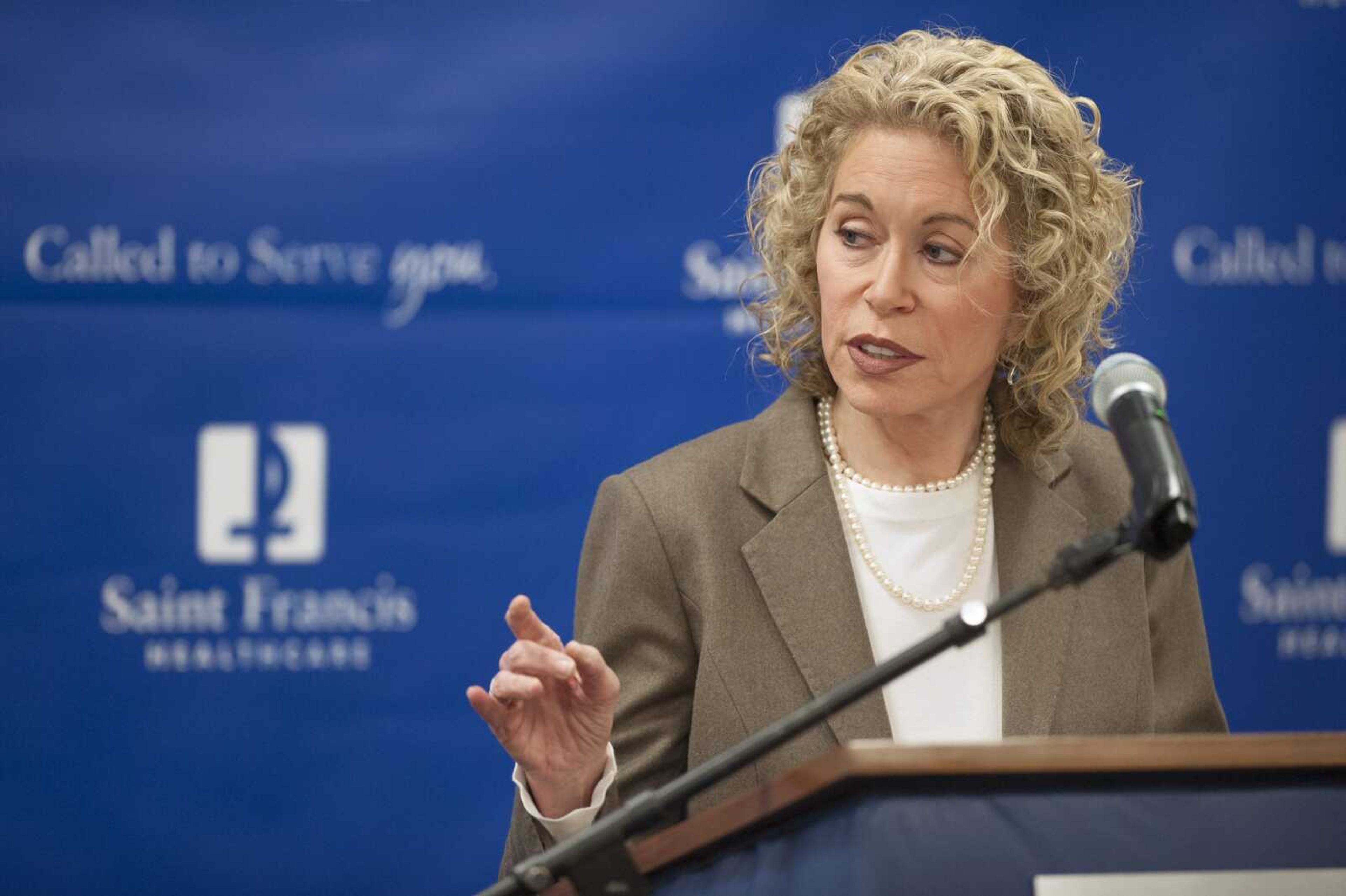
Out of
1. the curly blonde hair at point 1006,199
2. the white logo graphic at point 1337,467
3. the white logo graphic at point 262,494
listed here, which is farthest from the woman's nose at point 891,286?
the white logo graphic at point 1337,467

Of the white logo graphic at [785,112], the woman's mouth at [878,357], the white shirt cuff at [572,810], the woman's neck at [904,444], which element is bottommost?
the white shirt cuff at [572,810]

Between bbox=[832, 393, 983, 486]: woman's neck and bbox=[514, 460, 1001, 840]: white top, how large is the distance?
1.1 inches

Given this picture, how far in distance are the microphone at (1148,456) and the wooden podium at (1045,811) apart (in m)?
0.15

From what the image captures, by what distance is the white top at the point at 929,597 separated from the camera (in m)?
1.76

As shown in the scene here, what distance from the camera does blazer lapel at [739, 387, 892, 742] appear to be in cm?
171

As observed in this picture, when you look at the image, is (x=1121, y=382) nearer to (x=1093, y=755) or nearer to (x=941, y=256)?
(x=1093, y=755)

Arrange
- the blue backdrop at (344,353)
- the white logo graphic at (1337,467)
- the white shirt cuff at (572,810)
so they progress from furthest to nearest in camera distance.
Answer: the white logo graphic at (1337,467) → the blue backdrop at (344,353) → the white shirt cuff at (572,810)

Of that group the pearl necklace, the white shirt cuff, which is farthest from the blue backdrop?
the white shirt cuff

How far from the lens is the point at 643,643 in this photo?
5.77 ft

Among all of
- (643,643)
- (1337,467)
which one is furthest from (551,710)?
(1337,467)

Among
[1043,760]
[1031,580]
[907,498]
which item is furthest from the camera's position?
[907,498]

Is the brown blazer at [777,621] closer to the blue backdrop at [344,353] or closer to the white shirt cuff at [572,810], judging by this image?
the white shirt cuff at [572,810]

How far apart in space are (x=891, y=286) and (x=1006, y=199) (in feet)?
0.57

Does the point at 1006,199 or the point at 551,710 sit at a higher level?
the point at 1006,199
